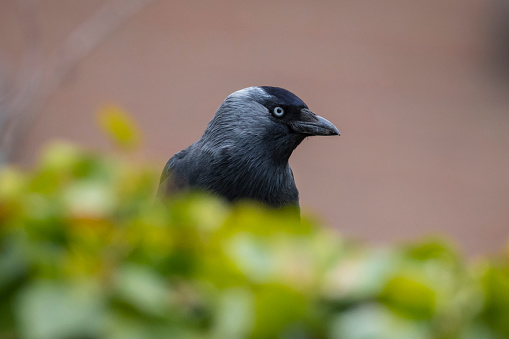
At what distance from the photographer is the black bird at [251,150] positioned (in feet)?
9.71

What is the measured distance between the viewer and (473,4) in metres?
6.02

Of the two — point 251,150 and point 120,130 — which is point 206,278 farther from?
point 251,150

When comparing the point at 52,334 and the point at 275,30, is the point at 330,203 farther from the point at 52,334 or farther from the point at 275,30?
the point at 52,334

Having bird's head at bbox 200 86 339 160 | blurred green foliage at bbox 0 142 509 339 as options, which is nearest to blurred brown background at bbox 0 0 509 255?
bird's head at bbox 200 86 339 160

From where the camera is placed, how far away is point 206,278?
0.96 m

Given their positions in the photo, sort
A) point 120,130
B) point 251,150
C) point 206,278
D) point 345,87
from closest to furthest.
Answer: point 206,278
point 120,130
point 251,150
point 345,87

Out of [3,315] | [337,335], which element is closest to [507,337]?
[337,335]

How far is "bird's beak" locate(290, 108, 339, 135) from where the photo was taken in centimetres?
311

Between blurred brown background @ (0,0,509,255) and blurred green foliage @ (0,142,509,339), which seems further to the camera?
blurred brown background @ (0,0,509,255)

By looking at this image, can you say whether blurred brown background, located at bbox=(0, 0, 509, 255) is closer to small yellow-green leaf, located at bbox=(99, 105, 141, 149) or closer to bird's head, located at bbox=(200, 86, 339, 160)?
bird's head, located at bbox=(200, 86, 339, 160)

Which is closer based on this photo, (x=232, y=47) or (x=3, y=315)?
(x=3, y=315)

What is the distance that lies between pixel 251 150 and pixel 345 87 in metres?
3.02

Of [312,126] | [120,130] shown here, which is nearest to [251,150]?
[312,126]

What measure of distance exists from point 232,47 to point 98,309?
196 inches
